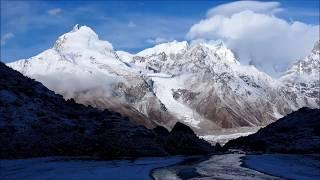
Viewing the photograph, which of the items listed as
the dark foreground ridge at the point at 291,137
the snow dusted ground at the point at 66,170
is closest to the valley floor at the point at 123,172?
the snow dusted ground at the point at 66,170

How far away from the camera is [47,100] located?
306ft

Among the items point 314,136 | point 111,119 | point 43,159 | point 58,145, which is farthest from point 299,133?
point 43,159

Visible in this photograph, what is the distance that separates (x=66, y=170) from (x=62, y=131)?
31.3 metres

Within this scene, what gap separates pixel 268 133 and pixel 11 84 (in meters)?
71.5

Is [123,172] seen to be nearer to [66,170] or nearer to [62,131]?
[66,170]

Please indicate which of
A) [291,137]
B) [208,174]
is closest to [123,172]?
[208,174]

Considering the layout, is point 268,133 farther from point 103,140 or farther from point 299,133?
point 103,140

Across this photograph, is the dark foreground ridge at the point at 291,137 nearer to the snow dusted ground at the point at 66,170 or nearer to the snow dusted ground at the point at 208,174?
the snow dusted ground at the point at 208,174

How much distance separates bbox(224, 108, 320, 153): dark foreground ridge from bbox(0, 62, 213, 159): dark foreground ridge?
27.0m

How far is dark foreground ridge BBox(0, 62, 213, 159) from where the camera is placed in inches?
2913

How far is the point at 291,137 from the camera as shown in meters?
127

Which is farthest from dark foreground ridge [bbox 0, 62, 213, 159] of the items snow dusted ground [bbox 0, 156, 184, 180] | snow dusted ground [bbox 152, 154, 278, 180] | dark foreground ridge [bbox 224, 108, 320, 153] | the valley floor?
dark foreground ridge [bbox 224, 108, 320, 153]

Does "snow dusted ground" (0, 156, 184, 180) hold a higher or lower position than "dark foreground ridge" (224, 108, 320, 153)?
lower

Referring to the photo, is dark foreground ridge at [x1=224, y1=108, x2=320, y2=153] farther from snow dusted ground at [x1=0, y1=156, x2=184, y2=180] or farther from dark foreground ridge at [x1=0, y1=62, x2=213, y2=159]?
snow dusted ground at [x1=0, y1=156, x2=184, y2=180]
